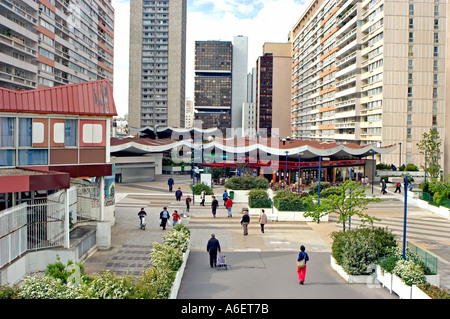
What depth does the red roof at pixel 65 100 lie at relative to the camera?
54.2 ft

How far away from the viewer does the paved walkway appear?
13328 millimetres

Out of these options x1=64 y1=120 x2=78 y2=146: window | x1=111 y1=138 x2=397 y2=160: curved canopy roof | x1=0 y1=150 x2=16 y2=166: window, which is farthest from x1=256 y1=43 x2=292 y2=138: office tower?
x1=0 y1=150 x2=16 y2=166: window

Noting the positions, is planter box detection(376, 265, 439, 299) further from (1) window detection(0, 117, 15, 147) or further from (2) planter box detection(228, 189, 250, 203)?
(2) planter box detection(228, 189, 250, 203)

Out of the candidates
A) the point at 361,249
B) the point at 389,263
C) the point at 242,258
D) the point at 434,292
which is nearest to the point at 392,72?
the point at 242,258

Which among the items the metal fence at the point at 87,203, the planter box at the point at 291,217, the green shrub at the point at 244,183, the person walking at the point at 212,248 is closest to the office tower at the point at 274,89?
the green shrub at the point at 244,183

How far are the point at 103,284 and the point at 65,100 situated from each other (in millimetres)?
10870

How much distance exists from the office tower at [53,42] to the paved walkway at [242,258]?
2895 centimetres

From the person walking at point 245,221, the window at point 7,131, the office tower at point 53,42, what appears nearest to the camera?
the window at point 7,131

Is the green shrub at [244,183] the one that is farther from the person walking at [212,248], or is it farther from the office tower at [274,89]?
the office tower at [274,89]

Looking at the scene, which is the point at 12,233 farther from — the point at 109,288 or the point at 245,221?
the point at 245,221

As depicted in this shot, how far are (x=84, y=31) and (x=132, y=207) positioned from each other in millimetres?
52789

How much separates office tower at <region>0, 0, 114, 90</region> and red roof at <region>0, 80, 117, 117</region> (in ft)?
105

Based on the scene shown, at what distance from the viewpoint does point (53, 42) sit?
6031cm

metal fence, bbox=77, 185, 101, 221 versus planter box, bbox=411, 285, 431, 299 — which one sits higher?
metal fence, bbox=77, 185, 101, 221
